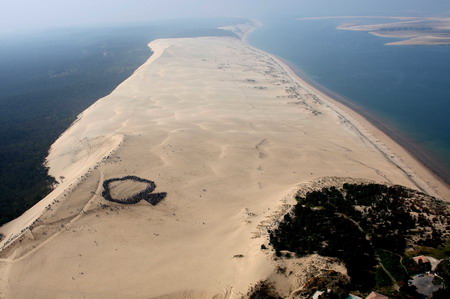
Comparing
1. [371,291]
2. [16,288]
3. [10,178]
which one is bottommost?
[10,178]

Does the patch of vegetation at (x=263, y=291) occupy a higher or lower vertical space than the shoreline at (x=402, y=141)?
higher

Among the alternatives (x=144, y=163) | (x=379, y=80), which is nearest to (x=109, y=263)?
(x=144, y=163)

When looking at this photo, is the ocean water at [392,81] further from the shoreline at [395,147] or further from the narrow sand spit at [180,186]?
the narrow sand spit at [180,186]

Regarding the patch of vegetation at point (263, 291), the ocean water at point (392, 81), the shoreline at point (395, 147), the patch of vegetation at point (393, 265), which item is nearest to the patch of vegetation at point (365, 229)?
the patch of vegetation at point (393, 265)

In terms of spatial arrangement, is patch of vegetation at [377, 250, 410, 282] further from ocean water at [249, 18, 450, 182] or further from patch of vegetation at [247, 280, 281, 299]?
ocean water at [249, 18, 450, 182]

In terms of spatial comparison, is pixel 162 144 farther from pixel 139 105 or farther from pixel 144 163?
pixel 139 105

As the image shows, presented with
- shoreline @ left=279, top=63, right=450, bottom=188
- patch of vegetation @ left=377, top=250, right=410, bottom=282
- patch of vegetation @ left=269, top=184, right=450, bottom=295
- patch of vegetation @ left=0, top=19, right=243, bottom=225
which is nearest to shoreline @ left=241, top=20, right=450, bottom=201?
shoreline @ left=279, top=63, right=450, bottom=188
